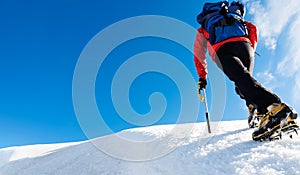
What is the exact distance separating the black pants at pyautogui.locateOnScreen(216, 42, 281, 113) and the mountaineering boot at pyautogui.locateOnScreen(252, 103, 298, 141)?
0.23ft

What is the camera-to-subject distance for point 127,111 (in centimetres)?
833

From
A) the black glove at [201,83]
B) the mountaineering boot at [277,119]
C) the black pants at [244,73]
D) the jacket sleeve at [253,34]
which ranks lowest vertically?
the mountaineering boot at [277,119]

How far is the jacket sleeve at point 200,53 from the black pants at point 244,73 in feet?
2.75

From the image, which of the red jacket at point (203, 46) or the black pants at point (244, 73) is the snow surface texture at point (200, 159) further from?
the red jacket at point (203, 46)

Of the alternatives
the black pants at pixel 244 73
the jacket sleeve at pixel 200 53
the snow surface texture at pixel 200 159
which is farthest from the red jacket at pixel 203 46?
the snow surface texture at pixel 200 159

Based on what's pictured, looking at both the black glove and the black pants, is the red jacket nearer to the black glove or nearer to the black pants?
the black glove

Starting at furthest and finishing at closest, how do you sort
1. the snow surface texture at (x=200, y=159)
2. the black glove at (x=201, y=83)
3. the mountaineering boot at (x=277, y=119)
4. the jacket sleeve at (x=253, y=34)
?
the black glove at (x=201, y=83) → the jacket sleeve at (x=253, y=34) → the mountaineering boot at (x=277, y=119) → the snow surface texture at (x=200, y=159)

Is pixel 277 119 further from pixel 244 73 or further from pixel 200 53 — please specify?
pixel 200 53

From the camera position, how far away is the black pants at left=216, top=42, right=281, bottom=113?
9.25ft

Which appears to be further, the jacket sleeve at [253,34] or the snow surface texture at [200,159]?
the jacket sleeve at [253,34]

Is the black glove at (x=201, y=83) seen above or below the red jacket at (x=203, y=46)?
below

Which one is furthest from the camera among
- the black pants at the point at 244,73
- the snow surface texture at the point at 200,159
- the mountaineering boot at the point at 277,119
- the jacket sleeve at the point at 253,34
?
the jacket sleeve at the point at 253,34

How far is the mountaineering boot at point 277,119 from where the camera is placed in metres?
2.69

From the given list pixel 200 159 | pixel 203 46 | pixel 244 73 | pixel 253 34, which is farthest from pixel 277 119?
pixel 203 46
